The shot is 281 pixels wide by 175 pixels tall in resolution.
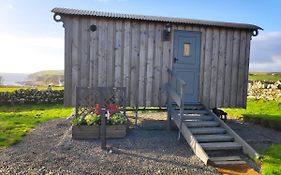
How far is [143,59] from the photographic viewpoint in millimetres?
9812

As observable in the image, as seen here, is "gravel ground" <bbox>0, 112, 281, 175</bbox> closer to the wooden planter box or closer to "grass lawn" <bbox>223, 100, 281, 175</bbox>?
the wooden planter box

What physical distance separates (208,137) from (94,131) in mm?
3535

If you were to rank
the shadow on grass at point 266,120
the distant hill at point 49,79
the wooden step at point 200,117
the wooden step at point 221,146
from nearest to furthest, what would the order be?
1. the wooden step at point 221,146
2. the wooden step at point 200,117
3. the shadow on grass at point 266,120
4. the distant hill at point 49,79

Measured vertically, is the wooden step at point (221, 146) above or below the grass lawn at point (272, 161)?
above

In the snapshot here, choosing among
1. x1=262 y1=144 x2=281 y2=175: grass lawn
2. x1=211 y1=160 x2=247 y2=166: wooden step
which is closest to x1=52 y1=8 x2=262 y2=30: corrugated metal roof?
x1=262 y1=144 x2=281 y2=175: grass lawn

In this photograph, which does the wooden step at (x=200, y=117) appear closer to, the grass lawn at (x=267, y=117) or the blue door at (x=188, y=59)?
the blue door at (x=188, y=59)

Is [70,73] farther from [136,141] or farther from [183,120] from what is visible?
[183,120]

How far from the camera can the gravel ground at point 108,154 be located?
5934 millimetres

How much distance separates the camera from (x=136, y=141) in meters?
8.08

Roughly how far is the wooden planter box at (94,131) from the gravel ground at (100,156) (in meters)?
0.23

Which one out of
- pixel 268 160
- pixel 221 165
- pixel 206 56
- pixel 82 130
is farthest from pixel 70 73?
pixel 268 160

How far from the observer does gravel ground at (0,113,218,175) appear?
19.4 ft

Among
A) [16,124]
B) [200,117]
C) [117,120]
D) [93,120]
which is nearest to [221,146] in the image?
[200,117]

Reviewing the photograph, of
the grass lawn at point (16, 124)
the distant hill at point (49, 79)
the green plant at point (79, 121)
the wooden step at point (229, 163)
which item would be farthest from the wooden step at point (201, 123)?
the distant hill at point (49, 79)
